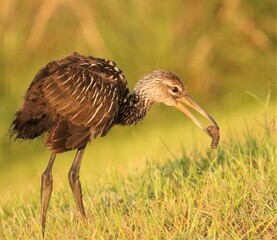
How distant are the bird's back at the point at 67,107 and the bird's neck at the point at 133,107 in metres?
0.54

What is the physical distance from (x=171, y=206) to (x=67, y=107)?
4.18 ft

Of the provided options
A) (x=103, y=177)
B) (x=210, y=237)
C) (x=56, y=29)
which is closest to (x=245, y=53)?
(x=56, y=29)

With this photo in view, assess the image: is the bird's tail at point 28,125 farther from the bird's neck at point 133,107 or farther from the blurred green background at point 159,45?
the blurred green background at point 159,45

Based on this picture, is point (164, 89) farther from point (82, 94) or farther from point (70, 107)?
point (70, 107)

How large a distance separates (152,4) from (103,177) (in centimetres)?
779

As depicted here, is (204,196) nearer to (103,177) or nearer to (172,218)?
(172,218)

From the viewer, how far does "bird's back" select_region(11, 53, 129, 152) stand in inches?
284

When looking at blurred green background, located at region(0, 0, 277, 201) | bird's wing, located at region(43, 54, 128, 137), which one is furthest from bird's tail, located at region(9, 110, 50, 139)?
blurred green background, located at region(0, 0, 277, 201)

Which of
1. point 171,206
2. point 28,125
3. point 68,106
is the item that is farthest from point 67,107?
point 171,206

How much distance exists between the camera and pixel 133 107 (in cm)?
818

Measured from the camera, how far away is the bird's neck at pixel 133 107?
26.6 feet

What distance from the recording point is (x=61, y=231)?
677cm

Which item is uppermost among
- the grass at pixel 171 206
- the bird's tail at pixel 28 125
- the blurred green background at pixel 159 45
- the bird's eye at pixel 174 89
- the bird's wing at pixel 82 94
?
the blurred green background at pixel 159 45

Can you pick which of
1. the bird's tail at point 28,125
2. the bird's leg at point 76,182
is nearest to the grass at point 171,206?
the bird's leg at point 76,182
